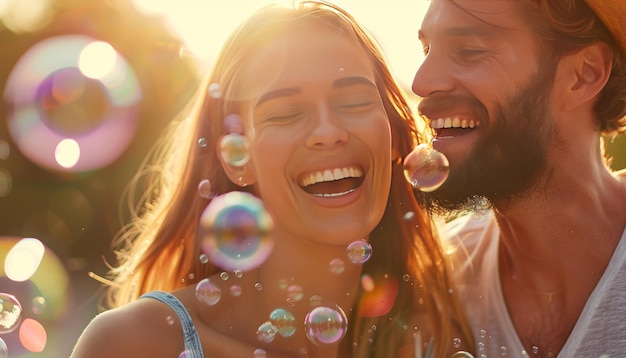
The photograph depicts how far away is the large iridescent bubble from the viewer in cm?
1120

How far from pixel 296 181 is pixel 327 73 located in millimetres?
386

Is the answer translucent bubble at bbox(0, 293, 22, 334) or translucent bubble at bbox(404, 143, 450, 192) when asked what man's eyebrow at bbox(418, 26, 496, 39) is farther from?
translucent bubble at bbox(0, 293, 22, 334)

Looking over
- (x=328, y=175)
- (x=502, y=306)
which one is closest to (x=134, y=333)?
(x=328, y=175)

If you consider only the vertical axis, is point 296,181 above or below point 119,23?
above

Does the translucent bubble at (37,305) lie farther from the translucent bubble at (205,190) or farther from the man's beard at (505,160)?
the man's beard at (505,160)

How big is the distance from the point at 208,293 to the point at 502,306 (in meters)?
1.17

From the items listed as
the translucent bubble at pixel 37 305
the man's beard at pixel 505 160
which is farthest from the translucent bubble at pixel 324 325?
the translucent bubble at pixel 37 305

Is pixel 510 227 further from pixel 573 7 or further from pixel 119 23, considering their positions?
pixel 119 23

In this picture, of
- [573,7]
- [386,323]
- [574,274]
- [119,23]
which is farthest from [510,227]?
[119,23]

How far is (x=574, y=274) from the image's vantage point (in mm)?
3393

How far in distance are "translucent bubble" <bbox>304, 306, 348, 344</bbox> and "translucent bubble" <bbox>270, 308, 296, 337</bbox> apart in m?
0.05

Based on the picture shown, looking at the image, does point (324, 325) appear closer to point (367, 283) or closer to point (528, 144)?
point (367, 283)

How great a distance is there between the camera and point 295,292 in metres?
3.08

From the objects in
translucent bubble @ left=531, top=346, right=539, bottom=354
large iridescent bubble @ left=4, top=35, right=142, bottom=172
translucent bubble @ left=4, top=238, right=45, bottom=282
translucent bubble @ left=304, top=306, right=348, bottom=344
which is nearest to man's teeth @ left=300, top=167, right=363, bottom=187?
translucent bubble @ left=304, top=306, right=348, bottom=344
